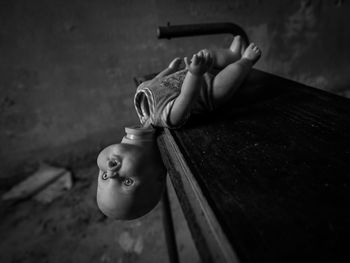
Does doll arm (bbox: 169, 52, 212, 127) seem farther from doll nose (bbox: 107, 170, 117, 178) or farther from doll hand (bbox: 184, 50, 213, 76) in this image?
doll nose (bbox: 107, 170, 117, 178)

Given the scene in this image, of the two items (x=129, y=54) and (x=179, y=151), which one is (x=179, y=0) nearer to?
(x=129, y=54)

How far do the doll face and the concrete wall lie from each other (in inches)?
54.8

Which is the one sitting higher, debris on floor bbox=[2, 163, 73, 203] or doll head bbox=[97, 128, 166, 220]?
doll head bbox=[97, 128, 166, 220]

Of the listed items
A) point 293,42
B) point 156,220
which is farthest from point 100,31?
point 293,42

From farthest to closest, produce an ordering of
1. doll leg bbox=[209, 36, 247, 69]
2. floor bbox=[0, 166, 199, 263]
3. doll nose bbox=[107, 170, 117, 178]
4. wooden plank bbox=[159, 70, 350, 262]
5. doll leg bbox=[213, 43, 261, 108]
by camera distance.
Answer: floor bbox=[0, 166, 199, 263], doll leg bbox=[209, 36, 247, 69], doll leg bbox=[213, 43, 261, 108], doll nose bbox=[107, 170, 117, 178], wooden plank bbox=[159, 70, 350, 262]

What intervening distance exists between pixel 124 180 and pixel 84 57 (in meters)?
1.44

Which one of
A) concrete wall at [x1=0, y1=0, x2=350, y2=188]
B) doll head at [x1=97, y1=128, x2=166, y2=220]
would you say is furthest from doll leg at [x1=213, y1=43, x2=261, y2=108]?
concrete wall at [x1=0, y1=0, x2=350, y2=188]

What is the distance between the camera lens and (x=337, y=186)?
0.32 metres

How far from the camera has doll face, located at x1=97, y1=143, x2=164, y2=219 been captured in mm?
499

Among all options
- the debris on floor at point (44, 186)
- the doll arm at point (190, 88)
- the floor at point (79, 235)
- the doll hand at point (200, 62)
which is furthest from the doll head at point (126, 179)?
the debris on floor at point (44, 186)

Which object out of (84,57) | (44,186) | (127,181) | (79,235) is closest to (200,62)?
(127,181)

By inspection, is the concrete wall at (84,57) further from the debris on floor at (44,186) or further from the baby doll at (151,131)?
the baby doll at (151,131)

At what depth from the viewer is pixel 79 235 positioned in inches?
50.9

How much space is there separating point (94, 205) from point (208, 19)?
5.59 feet
